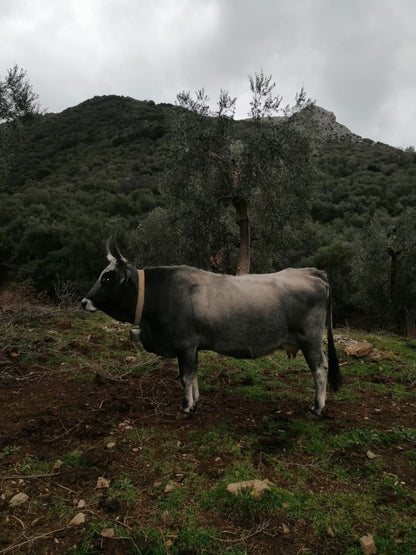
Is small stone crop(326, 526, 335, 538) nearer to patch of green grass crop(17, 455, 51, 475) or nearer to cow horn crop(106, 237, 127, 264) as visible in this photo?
patch of green grass crop(17, 455, 51, 475)

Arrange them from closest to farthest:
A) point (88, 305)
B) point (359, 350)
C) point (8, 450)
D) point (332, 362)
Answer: point (8, 450) < point (88, 305) < point (332, 362) < point (359, 350)

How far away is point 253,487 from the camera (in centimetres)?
378

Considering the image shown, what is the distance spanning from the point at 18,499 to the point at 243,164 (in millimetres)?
15025

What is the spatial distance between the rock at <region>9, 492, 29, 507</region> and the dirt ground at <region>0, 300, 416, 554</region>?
0.05 meters

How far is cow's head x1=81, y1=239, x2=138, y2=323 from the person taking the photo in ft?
17.4

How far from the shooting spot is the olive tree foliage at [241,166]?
1638cm

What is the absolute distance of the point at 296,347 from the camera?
18.9ft

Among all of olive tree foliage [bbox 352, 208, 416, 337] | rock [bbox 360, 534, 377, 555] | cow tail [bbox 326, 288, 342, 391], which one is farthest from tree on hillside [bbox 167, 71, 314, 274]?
rock [bbox 360, 534, 377, 555]

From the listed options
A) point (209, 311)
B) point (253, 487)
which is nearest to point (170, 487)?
point (253, 487)

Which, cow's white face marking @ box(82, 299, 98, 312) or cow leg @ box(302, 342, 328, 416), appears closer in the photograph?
cow's white face marking @ box(82, 299, 98, 312)

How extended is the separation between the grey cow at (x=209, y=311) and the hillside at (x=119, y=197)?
25.0 ft

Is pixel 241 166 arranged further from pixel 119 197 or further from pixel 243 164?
pixel 119 197

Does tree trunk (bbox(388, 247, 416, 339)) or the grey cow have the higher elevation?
the grey cow

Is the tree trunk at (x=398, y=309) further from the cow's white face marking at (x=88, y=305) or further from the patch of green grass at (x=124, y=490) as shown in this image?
the patch of green grass at (x=124, y=490)
